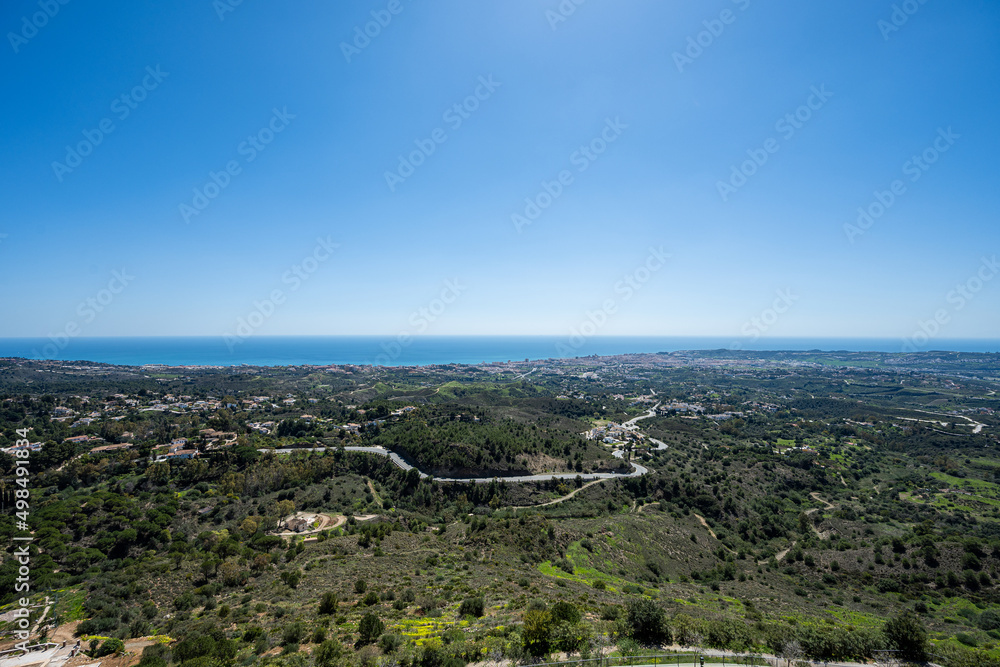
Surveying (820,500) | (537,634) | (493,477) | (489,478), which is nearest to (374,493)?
(489,478)

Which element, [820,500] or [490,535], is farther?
[820,500]

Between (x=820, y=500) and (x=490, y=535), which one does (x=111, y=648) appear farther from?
(x=820, y=500)

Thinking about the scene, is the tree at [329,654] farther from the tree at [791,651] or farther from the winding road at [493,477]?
the winding road at [493,477]

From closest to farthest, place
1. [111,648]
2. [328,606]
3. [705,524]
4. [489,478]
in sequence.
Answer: [111,648], [328,606], [705,524], [489,478]

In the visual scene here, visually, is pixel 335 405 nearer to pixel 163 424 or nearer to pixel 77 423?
pixel 163 424

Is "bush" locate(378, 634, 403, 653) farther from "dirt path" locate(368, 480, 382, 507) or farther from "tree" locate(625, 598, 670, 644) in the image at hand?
"dirt path" locate(368, 480, 382, 507)

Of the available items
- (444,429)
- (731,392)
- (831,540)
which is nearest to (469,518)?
(444,429)

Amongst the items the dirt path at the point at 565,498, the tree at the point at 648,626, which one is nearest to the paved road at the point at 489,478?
the dirt path at the point at 565,498
